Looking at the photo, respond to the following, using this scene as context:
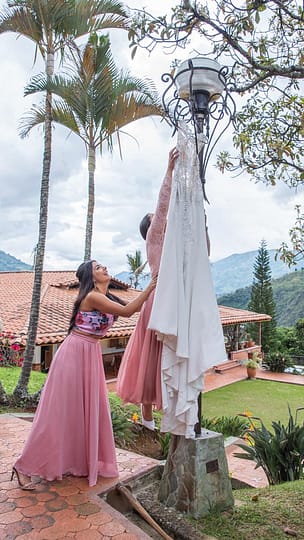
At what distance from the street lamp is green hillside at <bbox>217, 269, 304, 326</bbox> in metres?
30.1

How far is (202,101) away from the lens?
9.08ft

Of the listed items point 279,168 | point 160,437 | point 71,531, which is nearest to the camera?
point 71,531

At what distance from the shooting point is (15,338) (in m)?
9.16

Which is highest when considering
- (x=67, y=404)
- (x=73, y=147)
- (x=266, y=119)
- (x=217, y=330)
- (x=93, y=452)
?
(x=73, y=147)

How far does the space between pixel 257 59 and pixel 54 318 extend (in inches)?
351

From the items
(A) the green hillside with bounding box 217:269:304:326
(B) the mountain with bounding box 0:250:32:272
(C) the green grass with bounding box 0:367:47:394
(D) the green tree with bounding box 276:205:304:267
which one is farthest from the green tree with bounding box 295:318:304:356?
(B) the mountain with bounding box 0:250:32:272

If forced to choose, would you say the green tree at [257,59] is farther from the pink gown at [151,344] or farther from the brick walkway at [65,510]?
the brick walkway at [65,510]

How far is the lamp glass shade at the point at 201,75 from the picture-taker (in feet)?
8.77

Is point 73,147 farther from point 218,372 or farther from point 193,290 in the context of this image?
point 218,372

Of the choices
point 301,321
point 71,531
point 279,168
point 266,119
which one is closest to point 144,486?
point 71,531

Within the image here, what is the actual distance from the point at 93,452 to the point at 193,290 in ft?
4.34

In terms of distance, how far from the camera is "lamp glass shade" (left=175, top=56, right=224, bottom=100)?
2.67 m

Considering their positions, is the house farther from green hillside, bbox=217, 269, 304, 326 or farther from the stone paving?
green hillside, bbox=217, 269, 304, 326

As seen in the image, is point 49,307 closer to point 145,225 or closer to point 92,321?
point 92,321
